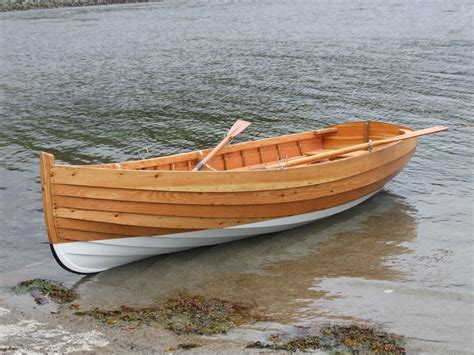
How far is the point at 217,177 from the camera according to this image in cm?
1027

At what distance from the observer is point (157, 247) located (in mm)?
10555

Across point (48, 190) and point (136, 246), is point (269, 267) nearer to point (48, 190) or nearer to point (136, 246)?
point (136, 246)

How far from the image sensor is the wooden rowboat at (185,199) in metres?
9.56

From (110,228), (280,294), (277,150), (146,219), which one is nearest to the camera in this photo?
(280,294)

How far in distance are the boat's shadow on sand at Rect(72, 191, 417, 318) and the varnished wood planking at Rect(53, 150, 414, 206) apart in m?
0.81

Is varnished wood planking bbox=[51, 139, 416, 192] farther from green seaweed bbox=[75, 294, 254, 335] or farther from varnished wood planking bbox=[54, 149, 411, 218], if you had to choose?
green seaweed bbox=[75, 294, 254, 335]

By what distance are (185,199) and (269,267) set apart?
5.72 ft

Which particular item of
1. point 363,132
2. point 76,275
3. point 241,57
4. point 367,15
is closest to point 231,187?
point 76,275

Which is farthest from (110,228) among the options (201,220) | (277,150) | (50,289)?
(277,150)

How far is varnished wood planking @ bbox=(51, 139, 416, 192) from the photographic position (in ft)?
30.9

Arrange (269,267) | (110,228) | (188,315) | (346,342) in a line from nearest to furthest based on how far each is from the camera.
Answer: (346,342) < (188,315) < (110,228) < (269,267)

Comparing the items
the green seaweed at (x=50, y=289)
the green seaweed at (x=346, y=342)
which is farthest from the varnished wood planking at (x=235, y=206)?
the green seaweed at (x=346, y=342)

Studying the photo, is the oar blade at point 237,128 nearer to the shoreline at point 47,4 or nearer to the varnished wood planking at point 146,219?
the varnished wood planking at point 146,219

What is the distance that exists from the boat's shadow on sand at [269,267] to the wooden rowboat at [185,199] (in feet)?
0.67
